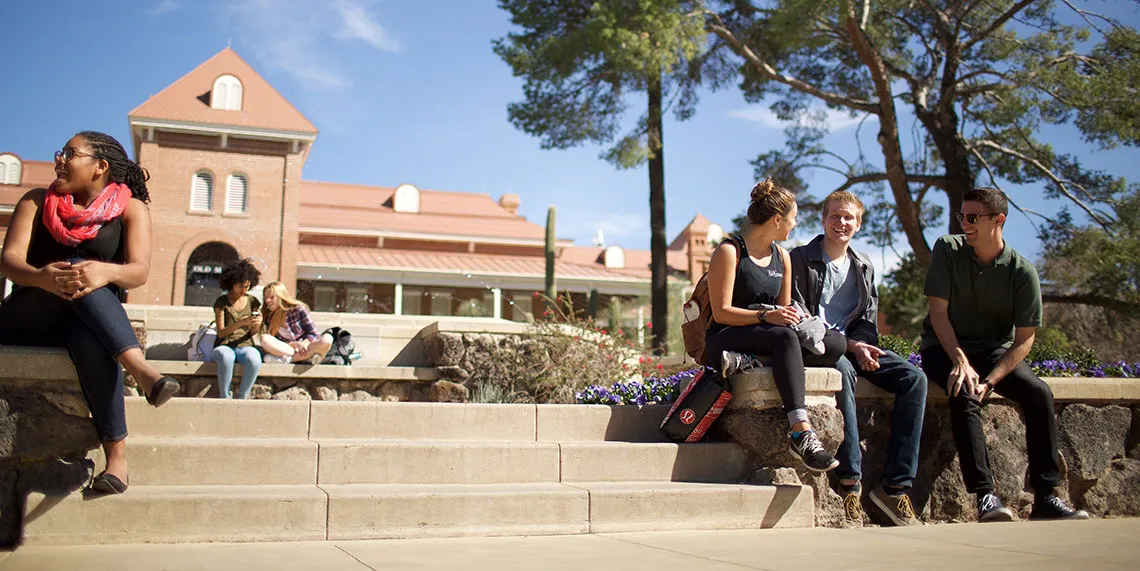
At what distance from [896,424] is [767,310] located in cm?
89

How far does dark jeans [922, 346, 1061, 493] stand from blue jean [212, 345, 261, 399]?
4.90 metres

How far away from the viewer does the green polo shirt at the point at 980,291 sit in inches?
186

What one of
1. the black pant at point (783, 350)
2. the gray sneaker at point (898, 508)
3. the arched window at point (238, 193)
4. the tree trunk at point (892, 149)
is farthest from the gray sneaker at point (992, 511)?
the arched window at point (238, 193)

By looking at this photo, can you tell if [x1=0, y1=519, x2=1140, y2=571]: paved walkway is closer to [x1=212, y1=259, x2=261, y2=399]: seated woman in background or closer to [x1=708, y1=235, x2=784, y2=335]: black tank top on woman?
[x1=708, y1=235, x2=784, y2=335]: black tank top on woman

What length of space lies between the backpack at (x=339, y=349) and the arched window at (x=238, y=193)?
777 inches

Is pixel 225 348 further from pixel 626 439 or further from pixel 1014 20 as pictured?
pixel 1014 20

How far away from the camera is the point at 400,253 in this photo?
3012cm

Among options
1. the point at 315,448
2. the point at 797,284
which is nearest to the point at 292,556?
the point at 315,448

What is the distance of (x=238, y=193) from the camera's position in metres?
26.1

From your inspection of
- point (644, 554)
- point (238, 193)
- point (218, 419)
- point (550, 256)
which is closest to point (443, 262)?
point (238, 193)

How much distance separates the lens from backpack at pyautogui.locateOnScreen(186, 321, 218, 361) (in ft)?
24.3

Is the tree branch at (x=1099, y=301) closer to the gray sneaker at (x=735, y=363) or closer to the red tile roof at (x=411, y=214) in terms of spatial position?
the gray sneaker at (x=735, y=363)

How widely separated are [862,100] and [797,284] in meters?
12.0

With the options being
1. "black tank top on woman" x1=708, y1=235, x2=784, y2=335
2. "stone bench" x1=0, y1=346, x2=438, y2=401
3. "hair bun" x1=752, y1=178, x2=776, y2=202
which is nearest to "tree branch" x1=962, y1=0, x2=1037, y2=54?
"stone bench" x1=0, y1=346, x2=438, y2=401
